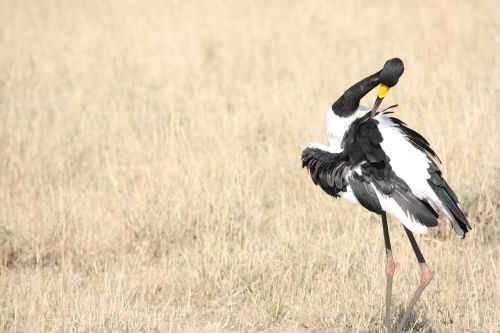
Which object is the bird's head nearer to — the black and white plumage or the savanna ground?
the black and white plumage

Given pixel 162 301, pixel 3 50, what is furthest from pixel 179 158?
pixel 3 50

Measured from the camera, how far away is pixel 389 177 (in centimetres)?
509

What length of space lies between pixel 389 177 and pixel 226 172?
233cm

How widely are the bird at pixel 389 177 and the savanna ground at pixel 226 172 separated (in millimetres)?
758

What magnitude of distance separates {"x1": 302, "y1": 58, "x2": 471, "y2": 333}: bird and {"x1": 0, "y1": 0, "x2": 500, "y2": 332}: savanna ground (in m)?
0.76

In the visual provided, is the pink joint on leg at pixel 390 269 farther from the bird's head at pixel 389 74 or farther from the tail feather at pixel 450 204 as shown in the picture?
the bird's head at pixel 389 74

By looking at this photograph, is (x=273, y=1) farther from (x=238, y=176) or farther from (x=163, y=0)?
(x=238, y=176)

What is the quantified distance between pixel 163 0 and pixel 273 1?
1754 millimetres

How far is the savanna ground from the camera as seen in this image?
229 inches

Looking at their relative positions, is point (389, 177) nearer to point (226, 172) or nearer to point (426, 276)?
point (426, 276)

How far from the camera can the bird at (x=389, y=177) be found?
500 centimetres

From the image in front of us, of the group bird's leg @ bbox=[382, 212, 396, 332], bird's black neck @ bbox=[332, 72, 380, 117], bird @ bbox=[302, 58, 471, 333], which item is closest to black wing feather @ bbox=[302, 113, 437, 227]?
bird @ bbox=[302, 58, 471, 333]

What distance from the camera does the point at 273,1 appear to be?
42.6ft

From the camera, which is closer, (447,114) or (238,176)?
(238,176)
